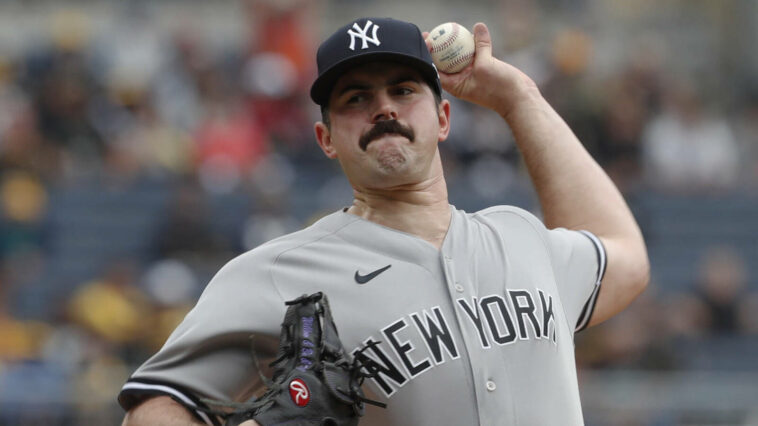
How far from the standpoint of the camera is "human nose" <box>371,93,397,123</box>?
3.20 metres

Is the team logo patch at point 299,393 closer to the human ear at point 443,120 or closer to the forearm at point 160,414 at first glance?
the forearm at point 160,414

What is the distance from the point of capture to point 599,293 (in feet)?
11.7

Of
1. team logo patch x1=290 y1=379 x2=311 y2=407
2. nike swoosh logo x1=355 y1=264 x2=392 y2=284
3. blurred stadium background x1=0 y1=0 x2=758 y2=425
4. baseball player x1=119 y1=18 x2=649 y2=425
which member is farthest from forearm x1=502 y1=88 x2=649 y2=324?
blurred stadium background x1=0 y1=0 x2=758 y2=425

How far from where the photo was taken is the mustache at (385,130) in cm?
320

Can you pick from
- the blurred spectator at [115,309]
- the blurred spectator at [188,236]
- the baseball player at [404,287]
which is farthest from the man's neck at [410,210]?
the blurred spectator at [188,236]

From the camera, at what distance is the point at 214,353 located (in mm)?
2982

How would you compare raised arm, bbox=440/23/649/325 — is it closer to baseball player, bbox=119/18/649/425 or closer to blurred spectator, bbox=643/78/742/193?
baseball player, bbox=119/18/649/425

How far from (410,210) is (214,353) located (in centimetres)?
71

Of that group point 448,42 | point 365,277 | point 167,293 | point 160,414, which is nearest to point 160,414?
point 160,414

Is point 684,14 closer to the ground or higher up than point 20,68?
higher up

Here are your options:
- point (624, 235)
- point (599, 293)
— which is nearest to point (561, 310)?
point (599, 293)

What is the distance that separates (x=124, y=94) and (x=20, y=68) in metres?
1.48

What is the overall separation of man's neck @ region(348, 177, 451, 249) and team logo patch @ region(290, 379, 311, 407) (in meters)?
0.71

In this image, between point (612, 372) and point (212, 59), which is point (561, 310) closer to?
point (612, 372)
